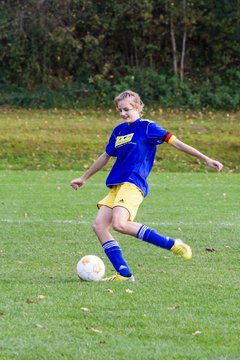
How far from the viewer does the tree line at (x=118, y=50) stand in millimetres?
29938

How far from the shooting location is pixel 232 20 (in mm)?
30453

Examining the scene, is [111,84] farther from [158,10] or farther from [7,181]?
[7,181]

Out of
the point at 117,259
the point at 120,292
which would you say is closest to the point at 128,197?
the point at 117,259

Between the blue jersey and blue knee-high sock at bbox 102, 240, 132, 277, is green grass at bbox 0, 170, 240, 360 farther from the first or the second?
the blue jersey

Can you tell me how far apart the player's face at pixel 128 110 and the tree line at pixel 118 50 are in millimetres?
21610

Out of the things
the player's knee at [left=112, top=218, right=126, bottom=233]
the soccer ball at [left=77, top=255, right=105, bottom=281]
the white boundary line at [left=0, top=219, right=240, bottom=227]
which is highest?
the player's knee at [left=112, top=218, right=126, bottom=233]

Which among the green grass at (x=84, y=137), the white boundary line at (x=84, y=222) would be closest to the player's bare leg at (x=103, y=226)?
the white boundary line at (x=84, y=222)

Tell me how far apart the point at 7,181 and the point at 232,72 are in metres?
13.6

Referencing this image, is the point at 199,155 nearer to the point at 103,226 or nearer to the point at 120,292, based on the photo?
the point at 103,226

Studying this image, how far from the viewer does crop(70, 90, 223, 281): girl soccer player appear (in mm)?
8039

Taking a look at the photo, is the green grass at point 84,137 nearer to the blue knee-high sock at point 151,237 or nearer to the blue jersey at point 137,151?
the blue jersey at point 137,151

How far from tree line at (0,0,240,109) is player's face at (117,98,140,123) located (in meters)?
21.6

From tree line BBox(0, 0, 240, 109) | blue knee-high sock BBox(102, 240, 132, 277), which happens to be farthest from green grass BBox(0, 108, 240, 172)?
blue knee-high sock BBox(102, 240, 132, 277)

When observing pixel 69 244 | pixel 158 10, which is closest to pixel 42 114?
pixel 158 10
